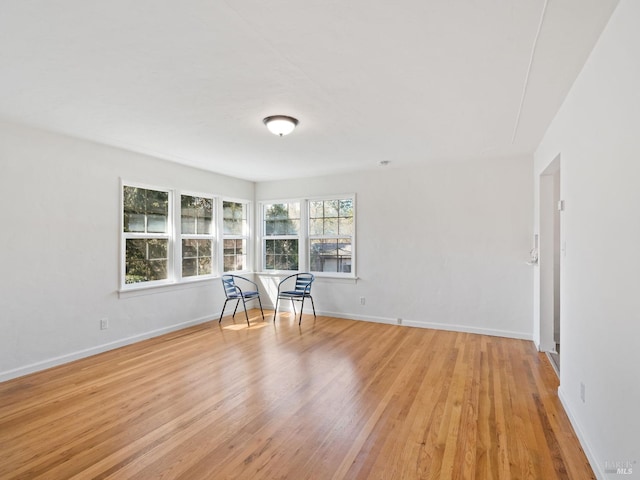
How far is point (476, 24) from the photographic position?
1.85 metres

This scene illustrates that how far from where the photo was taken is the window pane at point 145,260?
450 centimetres

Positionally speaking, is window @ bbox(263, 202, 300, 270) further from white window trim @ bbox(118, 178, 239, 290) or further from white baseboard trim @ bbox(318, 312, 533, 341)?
white baseboard trim @ bbox(318, 312, 533, 341)

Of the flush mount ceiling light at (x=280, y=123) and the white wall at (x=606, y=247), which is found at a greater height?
the flush mount ceiling light at (x=280, y=123)

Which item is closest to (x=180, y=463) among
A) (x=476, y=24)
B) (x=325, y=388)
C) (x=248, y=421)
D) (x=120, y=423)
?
(x=248, y=421)

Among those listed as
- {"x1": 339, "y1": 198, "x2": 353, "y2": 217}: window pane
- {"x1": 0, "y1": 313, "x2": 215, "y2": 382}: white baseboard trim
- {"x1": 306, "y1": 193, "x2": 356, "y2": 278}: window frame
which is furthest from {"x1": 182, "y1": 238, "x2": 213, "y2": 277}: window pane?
{"x1": 339, "y1": 198, "x2": 353, "y2": 217}: window pane

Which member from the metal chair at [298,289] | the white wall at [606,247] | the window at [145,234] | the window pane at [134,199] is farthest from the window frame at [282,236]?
the white wall at [606,247]

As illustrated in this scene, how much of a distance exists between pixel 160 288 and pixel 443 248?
13.8ft

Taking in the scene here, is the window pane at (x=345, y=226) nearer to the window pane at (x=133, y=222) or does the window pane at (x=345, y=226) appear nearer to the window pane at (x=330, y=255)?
the window pane at (x=330, y=255)

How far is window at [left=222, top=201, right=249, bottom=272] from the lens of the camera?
6.15 meters

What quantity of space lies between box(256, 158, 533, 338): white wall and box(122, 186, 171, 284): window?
2612 millimetres

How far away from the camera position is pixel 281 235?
6598mm

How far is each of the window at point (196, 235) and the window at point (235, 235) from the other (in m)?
0.34

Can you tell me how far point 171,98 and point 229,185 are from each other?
11.1 feet

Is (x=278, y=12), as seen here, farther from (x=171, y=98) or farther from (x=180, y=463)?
(x=180, y=463)
